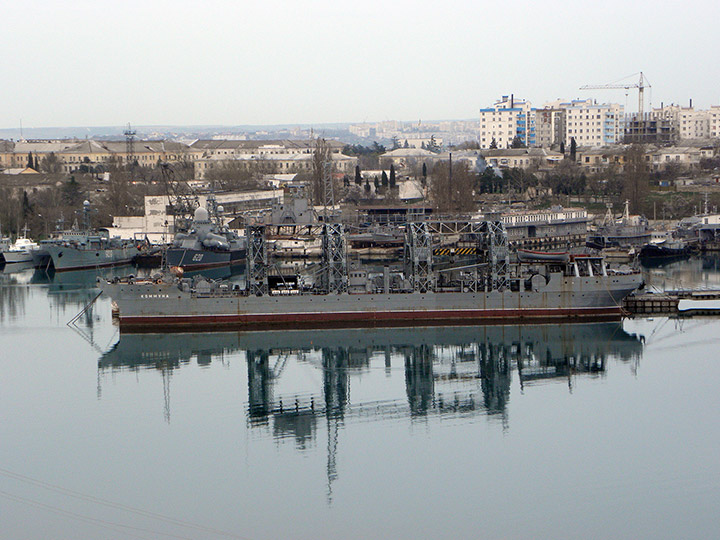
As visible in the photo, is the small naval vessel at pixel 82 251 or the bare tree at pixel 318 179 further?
the bare tree at pixel 318 179

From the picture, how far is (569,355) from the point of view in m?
25.8

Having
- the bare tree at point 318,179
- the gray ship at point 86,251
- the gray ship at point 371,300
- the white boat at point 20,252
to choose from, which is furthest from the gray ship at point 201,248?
the gray ship at point 371,300

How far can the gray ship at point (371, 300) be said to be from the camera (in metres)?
28.3

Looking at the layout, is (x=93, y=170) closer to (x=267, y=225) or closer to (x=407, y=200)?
(x=407, y=200)

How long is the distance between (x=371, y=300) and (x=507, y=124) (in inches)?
2849

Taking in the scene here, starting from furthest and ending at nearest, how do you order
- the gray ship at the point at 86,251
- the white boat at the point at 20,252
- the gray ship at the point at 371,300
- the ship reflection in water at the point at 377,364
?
the white boat at the point at 20,252, the gray ship at the point at 86,251, the gray ship at the point at 371,300, the ship reflection in water at the point at 377,364

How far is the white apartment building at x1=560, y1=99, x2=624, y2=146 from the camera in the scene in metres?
92.1

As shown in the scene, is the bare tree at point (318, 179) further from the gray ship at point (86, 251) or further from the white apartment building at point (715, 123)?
the white apartment building at point (715, 123)

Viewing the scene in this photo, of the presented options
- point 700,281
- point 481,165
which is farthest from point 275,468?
point 481,165

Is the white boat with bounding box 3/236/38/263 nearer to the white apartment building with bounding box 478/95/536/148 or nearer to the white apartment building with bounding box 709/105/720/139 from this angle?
the white apartment building with bounding box 478/95/536/148

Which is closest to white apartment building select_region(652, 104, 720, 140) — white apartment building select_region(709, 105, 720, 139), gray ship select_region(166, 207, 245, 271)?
white apartment building select_region(709, 105, 720, 139)

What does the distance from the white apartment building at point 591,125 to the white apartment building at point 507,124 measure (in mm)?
4883

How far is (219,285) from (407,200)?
3262 cm

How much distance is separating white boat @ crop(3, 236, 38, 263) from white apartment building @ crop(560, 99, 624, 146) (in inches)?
2331
